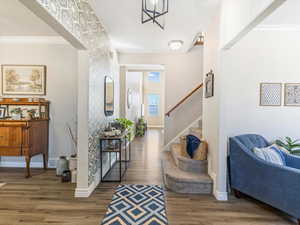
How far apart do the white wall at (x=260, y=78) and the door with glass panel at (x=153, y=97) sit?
883cm

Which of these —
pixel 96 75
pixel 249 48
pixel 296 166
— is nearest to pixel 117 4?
pixel 96 75

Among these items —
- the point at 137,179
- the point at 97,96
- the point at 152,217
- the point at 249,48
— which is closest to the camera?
the point at 152,217

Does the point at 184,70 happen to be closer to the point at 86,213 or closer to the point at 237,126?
the point at 237,126

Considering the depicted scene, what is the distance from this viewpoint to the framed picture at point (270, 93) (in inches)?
115

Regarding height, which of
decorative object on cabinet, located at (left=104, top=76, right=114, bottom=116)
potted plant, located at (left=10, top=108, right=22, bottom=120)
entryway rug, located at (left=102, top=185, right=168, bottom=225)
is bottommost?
entryway rug, located at (left=102, top=185, right=168, bottom=225)

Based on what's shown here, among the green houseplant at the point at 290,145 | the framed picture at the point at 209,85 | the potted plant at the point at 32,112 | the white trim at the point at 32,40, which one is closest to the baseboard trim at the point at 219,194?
the green houseplant at the point at 290,145

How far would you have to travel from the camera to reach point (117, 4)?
258cm

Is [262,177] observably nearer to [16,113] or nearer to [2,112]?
[16,113]

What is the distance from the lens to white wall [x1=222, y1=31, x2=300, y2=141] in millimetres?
2877

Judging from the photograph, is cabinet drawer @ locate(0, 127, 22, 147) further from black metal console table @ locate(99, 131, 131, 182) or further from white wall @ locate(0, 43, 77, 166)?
black metal console table @ locate(99, 131, 131, 182)

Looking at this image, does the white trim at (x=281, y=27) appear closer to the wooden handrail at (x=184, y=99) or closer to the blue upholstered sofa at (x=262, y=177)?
the blue upholstered sofa at (x=262, y=177)

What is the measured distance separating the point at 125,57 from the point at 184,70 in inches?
62.7

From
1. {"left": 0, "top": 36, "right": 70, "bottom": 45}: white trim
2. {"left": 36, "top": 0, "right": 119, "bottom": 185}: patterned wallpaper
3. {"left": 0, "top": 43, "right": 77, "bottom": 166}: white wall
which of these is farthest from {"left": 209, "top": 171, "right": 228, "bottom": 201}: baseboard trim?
{"left": 0, "top": 36, "right": 70, "bottom": 45}: white trim

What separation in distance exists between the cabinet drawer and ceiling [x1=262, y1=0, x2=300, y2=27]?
437 centimetres
